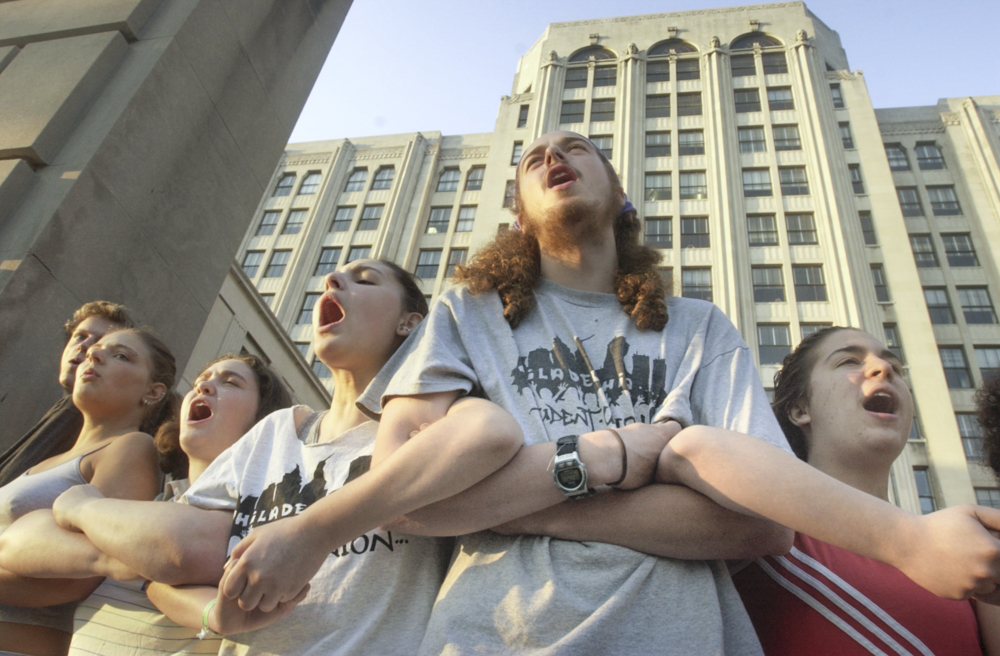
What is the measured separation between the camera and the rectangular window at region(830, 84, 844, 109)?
3531cm

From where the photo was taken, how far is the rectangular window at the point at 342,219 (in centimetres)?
3897

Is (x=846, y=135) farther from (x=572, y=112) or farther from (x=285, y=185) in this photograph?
(x=285, y=185)

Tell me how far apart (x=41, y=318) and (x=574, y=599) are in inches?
138

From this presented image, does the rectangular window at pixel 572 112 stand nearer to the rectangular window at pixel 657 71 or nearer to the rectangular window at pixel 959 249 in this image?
the rectangular window at pixel 657 71

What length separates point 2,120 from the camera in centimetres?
396

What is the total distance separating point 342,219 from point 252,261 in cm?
598

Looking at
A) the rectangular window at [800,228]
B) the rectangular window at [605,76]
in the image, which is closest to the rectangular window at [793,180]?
the rectangular window at [800,228]

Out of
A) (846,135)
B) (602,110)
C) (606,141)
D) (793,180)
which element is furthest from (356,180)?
(846,135)

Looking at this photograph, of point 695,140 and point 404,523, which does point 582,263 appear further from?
point 695,140

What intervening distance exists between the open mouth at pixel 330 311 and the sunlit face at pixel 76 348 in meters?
1.52

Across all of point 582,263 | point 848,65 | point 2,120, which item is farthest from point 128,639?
point 848,65

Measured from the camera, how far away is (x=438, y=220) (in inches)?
1499

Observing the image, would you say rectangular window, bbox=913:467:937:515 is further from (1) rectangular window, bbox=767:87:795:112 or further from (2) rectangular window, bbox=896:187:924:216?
(1) rectangular window, bbox=767:87:795:112

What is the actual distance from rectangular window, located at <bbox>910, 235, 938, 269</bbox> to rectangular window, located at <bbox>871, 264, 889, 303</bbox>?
3548 mm
